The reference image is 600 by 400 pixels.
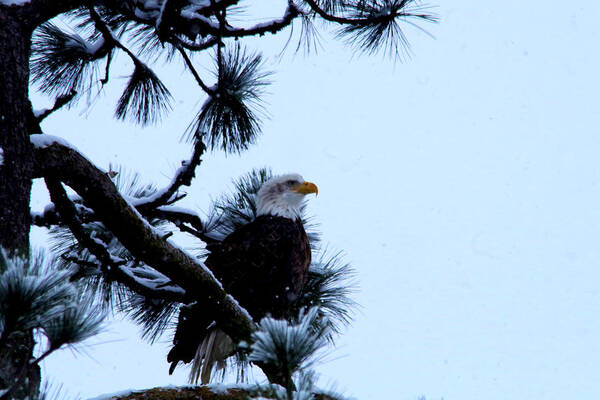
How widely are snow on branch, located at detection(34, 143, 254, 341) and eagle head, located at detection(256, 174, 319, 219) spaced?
154cm

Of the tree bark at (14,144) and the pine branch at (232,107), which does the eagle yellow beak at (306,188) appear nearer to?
the pine branch at (232,107)

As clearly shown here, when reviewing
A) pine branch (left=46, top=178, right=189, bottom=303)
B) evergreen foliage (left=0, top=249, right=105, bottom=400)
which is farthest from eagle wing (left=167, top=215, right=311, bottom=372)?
evergreen foliage (left=0, top=249, right=105, bottom=400)

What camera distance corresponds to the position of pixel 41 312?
1.13 meters

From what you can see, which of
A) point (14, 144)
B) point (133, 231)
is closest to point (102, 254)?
point (133, 231)

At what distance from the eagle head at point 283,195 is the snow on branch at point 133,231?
154 centimetres

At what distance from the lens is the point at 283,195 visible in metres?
4.27

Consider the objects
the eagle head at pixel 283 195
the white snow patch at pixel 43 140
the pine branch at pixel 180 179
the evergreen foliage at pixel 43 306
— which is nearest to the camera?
the evergreen foliage at pixel 43 306

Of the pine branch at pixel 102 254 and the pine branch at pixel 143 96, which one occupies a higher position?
the pine branch at pixel 143 96

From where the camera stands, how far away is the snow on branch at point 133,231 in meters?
2.12

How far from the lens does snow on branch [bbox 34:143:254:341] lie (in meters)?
2.12

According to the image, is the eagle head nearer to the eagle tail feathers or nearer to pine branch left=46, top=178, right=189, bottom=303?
the eagle tail feathers

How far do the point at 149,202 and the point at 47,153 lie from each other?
67 centimetres

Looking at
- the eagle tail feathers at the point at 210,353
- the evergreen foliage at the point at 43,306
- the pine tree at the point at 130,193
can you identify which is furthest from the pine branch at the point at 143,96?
the evergreen foliage at the point at 43,306

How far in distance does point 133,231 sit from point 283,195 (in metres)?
Result: 2.05
